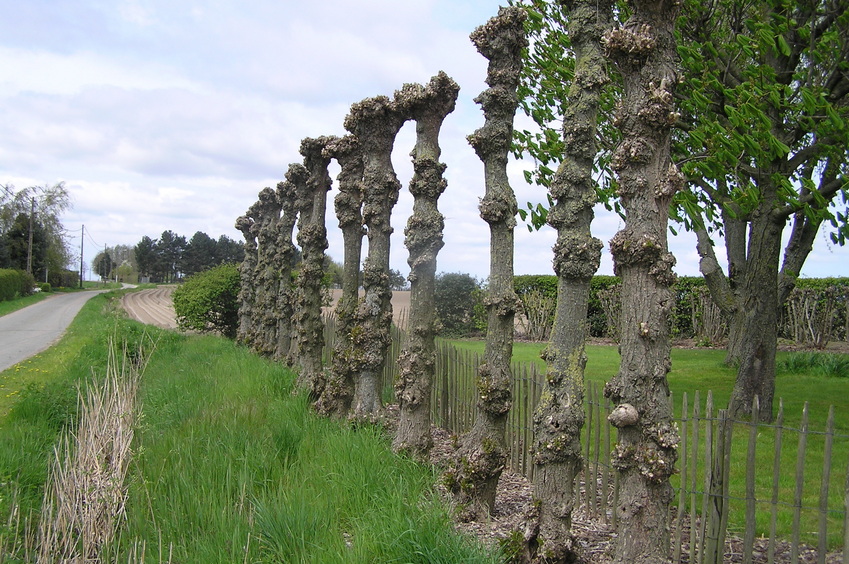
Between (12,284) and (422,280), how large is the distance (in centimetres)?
4469

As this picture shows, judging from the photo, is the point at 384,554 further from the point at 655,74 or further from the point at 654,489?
the point at 655,74

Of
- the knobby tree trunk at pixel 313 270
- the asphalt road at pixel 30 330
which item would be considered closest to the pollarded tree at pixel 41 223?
the asphalt road at pixel 30 330

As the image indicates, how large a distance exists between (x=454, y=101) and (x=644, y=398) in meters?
4.35

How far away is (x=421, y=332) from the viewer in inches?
277

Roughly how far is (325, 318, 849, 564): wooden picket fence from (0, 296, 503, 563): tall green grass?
1413 millimetres

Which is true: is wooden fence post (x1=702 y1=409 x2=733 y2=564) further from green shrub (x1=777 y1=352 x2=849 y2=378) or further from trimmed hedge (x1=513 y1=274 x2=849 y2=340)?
trimmed hedge (x1=513 y1=274 x2=849 y2=340)

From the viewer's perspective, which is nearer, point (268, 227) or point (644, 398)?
point (644, 398)

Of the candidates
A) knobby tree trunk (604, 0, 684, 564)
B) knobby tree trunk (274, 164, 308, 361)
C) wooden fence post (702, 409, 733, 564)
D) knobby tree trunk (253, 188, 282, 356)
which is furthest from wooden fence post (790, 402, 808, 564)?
knobby tree trunk (253, 188, 282, 356)

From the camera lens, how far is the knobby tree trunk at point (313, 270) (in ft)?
37.0

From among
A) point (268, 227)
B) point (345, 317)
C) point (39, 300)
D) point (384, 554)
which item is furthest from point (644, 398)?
point (39, 300)

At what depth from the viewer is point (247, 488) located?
19.5ft

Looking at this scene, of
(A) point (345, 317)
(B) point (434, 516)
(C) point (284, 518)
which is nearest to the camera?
(B) point (434, 516)

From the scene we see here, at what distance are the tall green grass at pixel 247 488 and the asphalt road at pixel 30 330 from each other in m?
9.45

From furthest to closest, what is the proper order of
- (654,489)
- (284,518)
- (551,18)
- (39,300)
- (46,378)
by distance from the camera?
(39,300) → (46,378) → (551,18) → (284,518) → (654,489)
